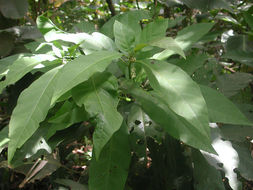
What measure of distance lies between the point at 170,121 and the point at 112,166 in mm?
232

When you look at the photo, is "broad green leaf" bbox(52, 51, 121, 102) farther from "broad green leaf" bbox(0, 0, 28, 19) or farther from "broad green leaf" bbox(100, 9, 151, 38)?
→ "broad green leaf" bbox(0, 0, 28, 19)

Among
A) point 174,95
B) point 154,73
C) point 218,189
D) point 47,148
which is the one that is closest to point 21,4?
point 47,148

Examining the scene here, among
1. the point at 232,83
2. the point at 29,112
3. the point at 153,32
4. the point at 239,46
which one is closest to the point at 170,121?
the point at 153,32

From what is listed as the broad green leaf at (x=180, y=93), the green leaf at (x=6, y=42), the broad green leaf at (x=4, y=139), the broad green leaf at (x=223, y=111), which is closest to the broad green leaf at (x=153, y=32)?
the broad green leaf at (x=180, y=93)

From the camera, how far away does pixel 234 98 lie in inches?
50.6

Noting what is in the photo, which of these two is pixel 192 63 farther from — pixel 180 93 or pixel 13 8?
pixel 13 8

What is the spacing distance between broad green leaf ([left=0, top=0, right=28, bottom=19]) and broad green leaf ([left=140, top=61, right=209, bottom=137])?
3.87 feet

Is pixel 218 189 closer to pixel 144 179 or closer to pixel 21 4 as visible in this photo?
pixel 144 179

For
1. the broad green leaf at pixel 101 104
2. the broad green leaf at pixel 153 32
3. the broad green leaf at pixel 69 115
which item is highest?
the broad green leaf at pixel 153 32

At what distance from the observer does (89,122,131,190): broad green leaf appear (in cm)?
75

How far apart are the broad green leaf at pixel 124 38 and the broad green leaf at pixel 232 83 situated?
1.77 ft

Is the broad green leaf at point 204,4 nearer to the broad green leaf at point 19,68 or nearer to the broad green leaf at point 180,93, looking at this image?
the broad green leaf at point 180,93

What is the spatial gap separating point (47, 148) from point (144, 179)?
0.39 metres

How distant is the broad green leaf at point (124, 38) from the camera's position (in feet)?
2.59
